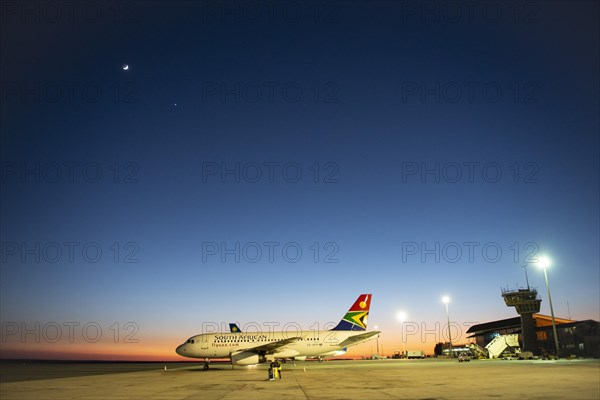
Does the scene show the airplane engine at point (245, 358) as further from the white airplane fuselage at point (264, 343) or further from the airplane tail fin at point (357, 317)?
the airplane tail fin at point (357, 317)

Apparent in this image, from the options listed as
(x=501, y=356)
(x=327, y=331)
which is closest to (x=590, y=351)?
(x=501, y=356)

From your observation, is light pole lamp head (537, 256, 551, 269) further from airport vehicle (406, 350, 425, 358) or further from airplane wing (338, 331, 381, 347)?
airport vehicle (406, 350, 425, 358)

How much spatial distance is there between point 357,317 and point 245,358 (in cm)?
1483

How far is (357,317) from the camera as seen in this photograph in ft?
166

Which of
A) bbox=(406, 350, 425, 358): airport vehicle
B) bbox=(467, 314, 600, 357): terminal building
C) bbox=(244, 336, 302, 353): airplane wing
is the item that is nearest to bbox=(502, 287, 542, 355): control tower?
bbox=(467, 314, 600, 357): terminal building

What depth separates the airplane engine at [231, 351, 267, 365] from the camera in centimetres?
4238

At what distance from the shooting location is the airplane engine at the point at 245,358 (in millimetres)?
42375

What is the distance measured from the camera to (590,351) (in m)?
56.2

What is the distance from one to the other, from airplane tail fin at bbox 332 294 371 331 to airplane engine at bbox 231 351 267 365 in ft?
34.7

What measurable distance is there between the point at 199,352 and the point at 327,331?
14.5m

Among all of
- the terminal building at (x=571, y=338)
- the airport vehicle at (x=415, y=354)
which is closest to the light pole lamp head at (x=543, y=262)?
the terminal building at (x=571, y=338)

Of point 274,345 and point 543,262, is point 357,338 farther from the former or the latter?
point 543,262

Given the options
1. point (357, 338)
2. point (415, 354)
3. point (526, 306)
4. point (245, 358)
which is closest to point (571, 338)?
point (526, 306)

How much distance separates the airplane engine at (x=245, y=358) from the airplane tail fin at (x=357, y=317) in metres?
10.6
